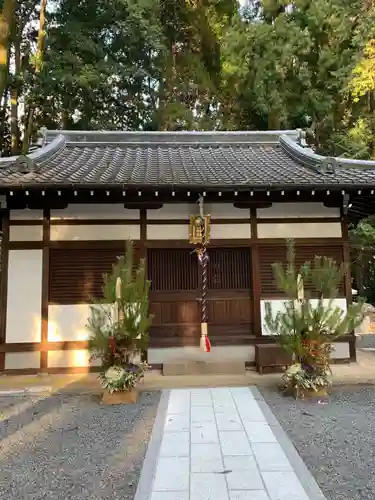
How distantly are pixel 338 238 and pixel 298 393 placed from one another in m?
3.21

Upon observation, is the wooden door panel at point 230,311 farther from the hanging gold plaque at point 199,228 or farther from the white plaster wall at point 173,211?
the white plaster wall at point 173,211

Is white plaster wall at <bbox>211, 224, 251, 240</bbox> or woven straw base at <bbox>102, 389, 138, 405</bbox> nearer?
woven straw base at <bbox>102, 389, 138, 405</bbox>

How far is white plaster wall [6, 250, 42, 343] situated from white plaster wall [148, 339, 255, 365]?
6.71 ft

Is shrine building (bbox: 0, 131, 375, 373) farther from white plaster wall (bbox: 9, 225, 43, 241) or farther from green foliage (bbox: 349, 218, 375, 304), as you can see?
green foliage (bbox: 349, 218, 375, 304)

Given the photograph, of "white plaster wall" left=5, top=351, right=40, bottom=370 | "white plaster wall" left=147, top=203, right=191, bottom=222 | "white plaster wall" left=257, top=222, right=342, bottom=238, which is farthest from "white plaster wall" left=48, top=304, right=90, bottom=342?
"white plaster wall" left=257, top=222, right=342, bottom=238

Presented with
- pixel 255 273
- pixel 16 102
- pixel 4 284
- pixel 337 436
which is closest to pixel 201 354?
pixel 255 273

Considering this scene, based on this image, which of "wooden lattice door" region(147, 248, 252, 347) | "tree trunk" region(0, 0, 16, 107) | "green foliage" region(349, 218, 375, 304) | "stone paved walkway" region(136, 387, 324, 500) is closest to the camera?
"stone paved walkway" region(136, 387, 324, 500)

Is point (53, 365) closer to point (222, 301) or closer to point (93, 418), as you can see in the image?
point (93, 418)

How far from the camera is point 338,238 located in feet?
23.2

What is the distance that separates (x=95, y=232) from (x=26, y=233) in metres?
1.17

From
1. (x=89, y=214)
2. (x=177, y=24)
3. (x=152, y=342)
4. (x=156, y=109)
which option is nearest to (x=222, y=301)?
(x=152, y=342)

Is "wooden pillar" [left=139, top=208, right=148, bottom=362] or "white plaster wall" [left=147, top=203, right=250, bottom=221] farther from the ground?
"white plaster wall" [left=147, top=203, right=250, bottom=221]

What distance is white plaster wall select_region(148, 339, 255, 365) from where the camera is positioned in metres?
6.74

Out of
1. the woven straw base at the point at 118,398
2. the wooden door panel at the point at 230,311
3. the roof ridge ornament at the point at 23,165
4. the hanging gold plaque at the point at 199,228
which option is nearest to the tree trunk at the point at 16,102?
the roof ridge ornament at the point at 23,165
